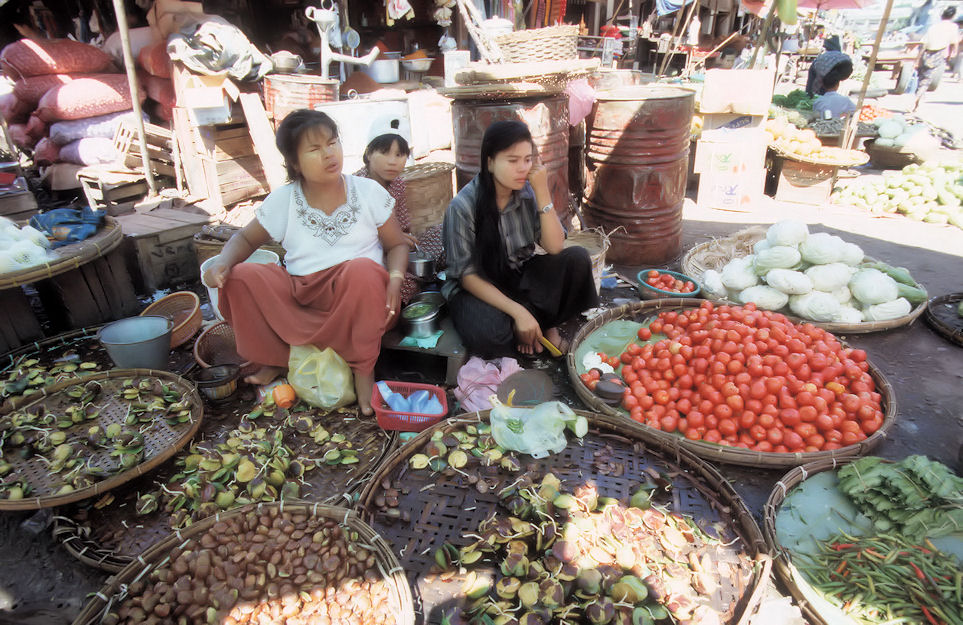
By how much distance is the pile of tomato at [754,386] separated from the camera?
→ 83.4 inches

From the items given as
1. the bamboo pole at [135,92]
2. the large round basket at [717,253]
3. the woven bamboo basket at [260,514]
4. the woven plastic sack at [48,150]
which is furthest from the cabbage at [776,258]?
the woven plastic sack at [48,150]

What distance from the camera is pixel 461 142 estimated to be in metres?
3.69

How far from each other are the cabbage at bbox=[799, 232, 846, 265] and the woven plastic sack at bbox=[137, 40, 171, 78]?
6207 mm

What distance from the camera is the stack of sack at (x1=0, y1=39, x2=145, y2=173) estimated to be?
5.56 m

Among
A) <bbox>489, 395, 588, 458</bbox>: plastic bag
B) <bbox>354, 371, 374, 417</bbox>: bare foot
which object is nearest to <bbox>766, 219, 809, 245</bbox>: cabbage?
<bbox>489, 395, 588, 458</bbox>: plastic bag

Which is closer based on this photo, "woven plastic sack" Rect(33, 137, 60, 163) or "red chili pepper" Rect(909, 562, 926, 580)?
"red chili pepper" Rect(909, 562, 926, 580)

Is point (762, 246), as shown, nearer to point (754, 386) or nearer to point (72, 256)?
point (754, 386)

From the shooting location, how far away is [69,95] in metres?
5.53

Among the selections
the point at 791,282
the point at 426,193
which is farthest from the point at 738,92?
the point at 426,193

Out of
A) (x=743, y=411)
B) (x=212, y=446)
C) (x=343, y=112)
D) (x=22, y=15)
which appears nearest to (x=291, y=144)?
(x=212, y=446)

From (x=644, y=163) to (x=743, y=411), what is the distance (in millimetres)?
2261

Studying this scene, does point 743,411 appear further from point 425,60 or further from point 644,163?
point 425,60

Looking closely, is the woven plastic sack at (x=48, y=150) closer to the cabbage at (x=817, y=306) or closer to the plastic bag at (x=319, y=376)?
the plastic bag at (x=319, y=376)

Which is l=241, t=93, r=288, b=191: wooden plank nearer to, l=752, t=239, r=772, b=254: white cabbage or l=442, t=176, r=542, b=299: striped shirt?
l=442, t=176, r=542, b=299: striped shirt
